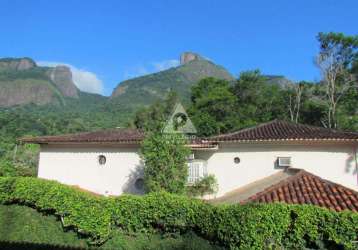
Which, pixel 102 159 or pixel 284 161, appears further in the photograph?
pixel 102 159

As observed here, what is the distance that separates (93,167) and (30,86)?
9158 cm

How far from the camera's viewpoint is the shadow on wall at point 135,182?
1345 cm

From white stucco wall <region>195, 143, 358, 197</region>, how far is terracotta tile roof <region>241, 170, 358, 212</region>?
2244mm

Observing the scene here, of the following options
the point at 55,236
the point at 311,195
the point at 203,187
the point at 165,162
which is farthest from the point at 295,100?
the point at 55,236

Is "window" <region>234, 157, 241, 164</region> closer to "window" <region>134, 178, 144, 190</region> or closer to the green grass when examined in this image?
"window" <region>134, 178, 144, 190</region>

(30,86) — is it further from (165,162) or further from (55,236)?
(55,236)

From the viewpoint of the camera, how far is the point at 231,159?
42.8ft

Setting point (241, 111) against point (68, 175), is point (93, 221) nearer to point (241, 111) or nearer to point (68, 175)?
point (68, 175)

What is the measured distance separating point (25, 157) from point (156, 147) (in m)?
24.4

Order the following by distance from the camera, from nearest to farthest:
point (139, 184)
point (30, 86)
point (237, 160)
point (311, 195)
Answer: point (311, 195) → point (237, 160) → point (139, 184) → point (30, 86)

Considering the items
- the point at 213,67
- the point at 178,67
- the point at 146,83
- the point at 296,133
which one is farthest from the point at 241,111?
the point at 213,67

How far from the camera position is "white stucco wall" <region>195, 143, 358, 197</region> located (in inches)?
458

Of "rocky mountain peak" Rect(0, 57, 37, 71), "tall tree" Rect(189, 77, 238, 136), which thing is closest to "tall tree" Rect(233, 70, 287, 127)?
"tall tree" Rect(189, 77, 238, 136)

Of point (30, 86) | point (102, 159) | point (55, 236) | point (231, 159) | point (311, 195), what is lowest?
point (55, 236)
